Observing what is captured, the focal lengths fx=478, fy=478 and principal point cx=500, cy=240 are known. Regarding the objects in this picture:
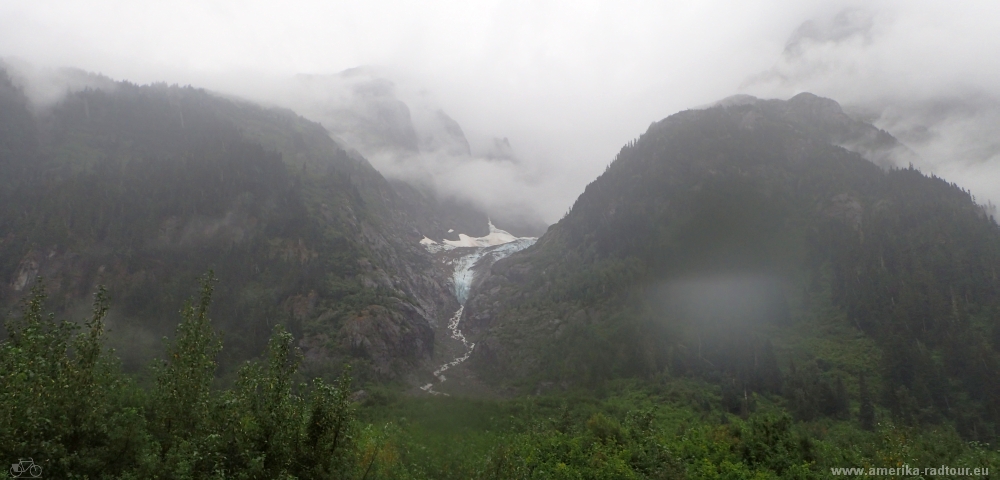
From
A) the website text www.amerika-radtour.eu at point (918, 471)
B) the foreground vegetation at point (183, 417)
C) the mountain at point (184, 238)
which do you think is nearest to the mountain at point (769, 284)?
the mountain at point (184, 238)

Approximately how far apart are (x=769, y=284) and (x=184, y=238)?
507 ft

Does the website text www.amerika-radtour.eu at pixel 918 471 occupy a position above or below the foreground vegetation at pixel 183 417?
below

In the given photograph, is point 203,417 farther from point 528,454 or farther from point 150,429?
point 528,454

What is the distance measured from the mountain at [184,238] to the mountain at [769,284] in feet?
121

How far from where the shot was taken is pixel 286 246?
13800cm

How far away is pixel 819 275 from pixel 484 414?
4115 inches

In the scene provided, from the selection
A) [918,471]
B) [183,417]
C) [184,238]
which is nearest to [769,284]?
[918,471]

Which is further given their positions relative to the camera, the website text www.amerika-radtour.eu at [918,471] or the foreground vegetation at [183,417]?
the website text www.amerika-radtour.eu at [918,471]

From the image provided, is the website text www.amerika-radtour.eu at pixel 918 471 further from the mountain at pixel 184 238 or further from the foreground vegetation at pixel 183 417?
the mountain at pixel 184 238

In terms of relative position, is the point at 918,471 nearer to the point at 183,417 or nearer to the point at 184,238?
the point at 183,417

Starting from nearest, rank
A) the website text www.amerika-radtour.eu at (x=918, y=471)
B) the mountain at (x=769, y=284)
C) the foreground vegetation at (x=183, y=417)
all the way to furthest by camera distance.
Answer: the foreground vegetation at (x=183, y=417) → the website text www.amerika-radtour.eu at (x=918, y=471) → the mountain at (x=769, y=284)

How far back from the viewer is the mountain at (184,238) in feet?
370

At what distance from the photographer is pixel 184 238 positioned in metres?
134

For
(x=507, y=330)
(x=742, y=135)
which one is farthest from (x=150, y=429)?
(x=742, y=135)
